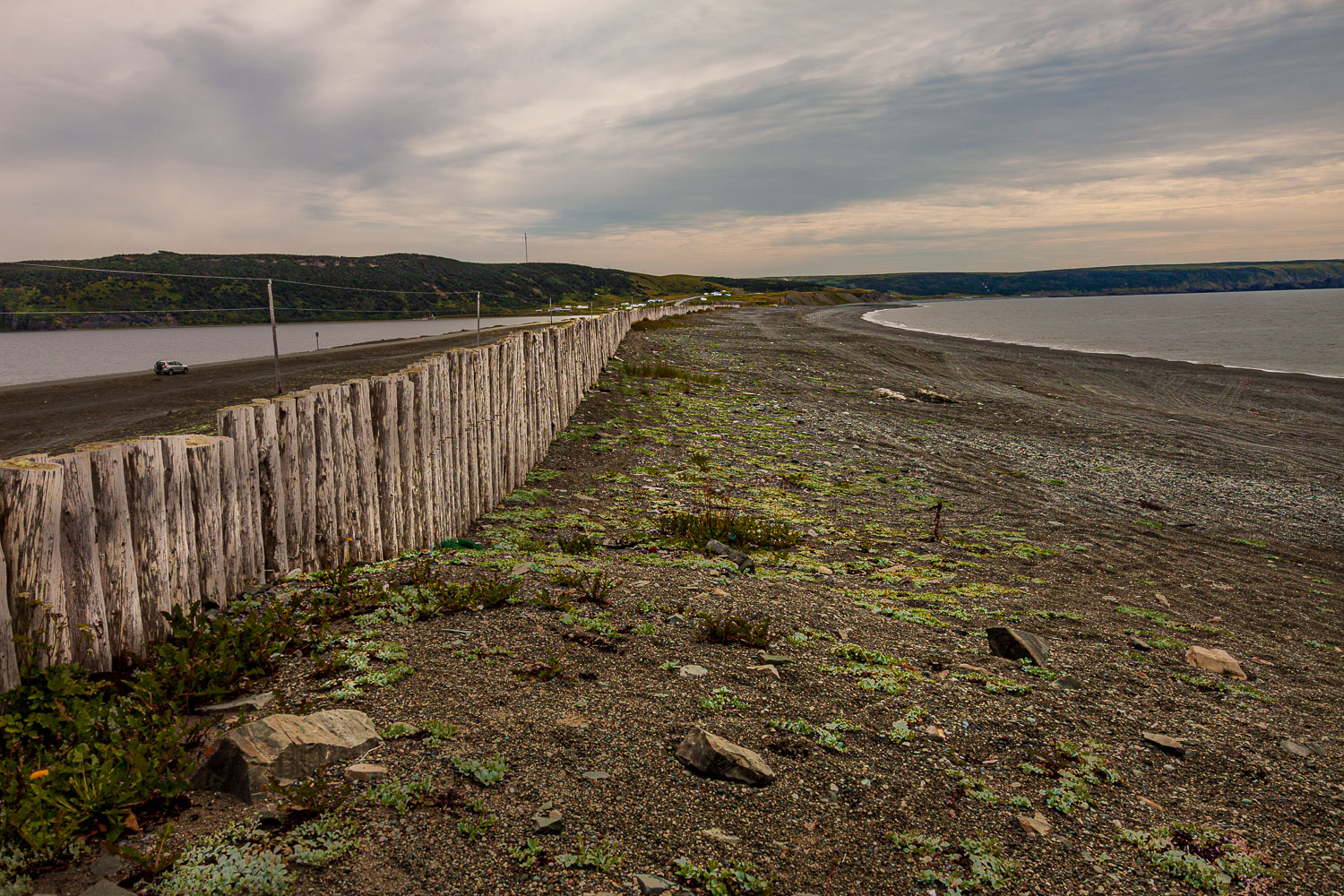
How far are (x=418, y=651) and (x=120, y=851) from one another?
188 cm

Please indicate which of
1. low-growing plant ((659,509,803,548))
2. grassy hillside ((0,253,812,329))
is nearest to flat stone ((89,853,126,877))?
low-growing plant ((659,509,803,548))

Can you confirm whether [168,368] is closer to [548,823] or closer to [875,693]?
[548,823]

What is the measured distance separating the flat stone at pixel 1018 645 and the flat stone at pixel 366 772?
167 inches

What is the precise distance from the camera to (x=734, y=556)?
7086mm

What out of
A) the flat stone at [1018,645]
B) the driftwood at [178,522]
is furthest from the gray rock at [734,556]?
the driftwood at [178,522]

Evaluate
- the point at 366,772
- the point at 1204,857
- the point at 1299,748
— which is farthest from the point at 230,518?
the point at 1299,748

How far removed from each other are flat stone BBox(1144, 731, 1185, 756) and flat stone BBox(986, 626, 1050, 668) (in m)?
0.87

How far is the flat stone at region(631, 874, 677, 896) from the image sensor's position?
278cm

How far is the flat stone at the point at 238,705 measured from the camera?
3633 mm

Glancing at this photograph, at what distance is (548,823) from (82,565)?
278 centimetres

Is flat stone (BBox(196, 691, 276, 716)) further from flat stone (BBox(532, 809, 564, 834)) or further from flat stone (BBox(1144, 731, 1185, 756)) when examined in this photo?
flat stone (BBox(1144, 731, 1185, 756))

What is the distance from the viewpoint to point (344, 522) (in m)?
5.70

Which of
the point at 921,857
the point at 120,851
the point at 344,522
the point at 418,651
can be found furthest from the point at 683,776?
the point at 344,522

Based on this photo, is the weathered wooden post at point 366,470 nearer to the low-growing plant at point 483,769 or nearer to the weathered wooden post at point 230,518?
the weathered wooden post at point 230,518
